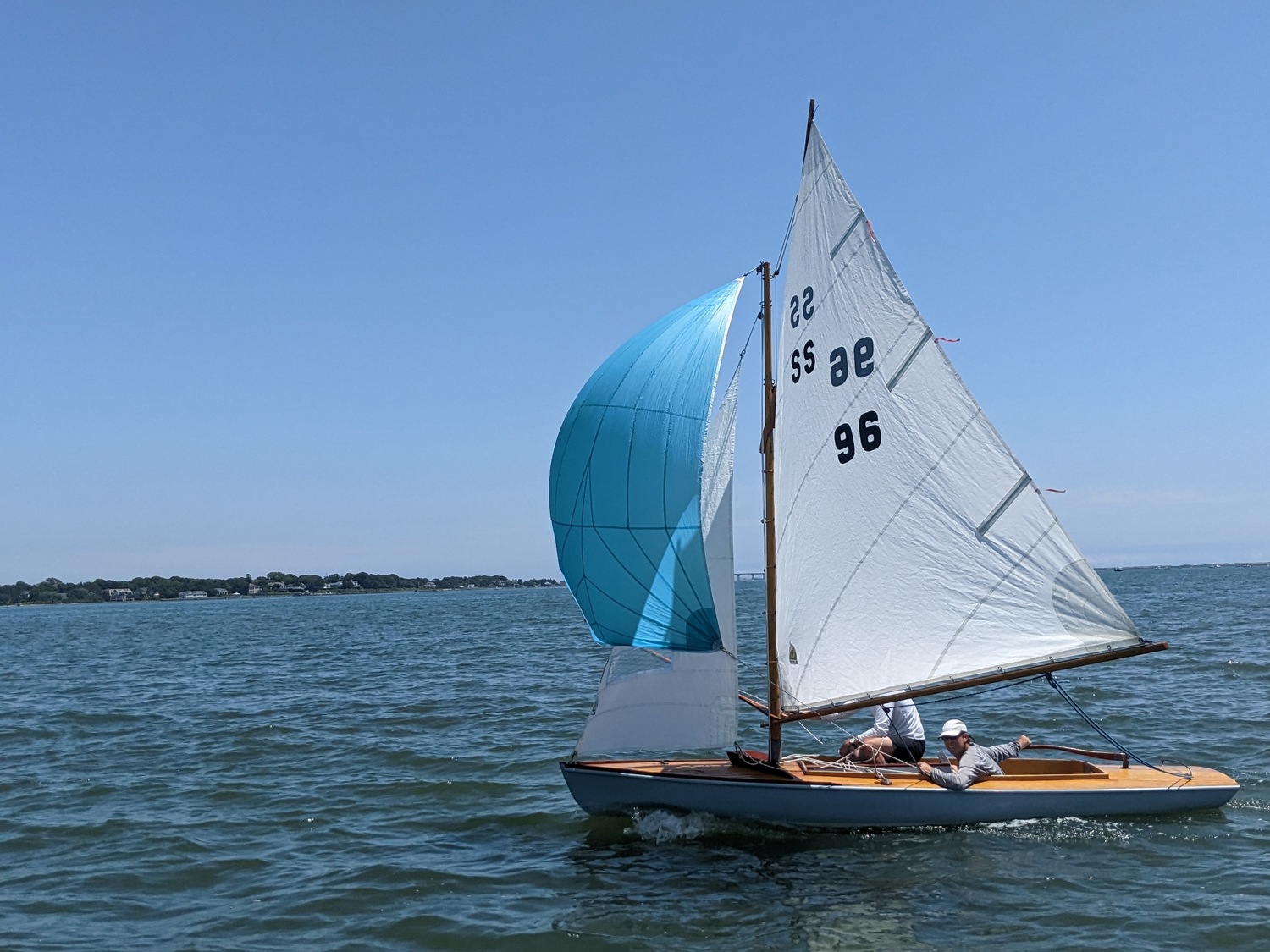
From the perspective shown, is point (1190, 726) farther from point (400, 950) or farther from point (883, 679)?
point (400, 950)

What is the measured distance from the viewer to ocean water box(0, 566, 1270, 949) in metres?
9.18

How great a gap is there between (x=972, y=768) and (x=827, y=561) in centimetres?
284

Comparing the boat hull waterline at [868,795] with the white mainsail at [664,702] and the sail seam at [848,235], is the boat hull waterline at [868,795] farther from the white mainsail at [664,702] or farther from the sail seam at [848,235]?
the sail seam at [848,235]

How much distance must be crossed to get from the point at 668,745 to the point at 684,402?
4.01 meters

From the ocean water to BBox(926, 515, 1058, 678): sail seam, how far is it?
2.00 metres

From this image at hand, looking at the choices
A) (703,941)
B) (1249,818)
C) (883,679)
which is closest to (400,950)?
(703,941)

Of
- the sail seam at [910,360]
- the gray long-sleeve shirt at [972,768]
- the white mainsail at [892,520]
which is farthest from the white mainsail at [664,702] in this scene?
the gray long-sleeve shirt at [972,768]

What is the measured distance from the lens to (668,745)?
11.8 m

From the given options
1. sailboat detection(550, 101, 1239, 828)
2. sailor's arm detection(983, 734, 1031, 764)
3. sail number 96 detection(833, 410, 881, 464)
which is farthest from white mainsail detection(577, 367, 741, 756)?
sailor's arm detection(983, 734, 1031, 764)

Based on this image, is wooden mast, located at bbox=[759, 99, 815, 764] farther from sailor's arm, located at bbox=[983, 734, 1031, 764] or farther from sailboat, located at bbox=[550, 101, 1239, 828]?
sailor's arm, located at bbox=[983, 734, 1031, 764]

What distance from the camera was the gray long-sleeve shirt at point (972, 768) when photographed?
36.7 ft

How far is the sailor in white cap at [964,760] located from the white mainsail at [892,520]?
0.92 metres

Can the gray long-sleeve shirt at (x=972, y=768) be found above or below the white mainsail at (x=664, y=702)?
below

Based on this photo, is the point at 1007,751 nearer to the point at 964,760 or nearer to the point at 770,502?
the point at 964,760
